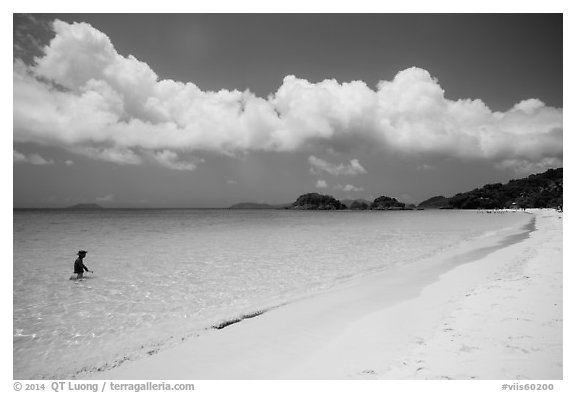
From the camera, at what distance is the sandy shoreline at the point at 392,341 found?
18.3 ft

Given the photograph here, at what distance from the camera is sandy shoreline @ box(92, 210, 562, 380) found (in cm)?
557

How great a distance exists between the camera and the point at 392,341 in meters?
6.77

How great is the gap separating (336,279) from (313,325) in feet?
21.0

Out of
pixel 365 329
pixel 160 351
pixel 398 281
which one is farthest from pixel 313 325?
pixel 398 281

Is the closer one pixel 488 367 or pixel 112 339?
pixel 488 367

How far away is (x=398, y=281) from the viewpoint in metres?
13.2

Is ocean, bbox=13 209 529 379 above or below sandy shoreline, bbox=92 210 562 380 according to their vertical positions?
below

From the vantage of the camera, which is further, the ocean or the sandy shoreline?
the ocean
